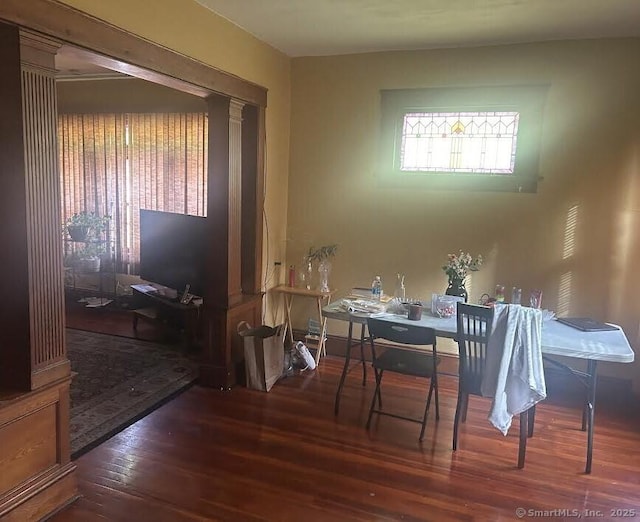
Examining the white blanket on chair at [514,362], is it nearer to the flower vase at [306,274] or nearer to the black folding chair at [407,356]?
the black folding chair at [407,356]

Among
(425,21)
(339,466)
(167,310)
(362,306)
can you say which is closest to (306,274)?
(362,306)

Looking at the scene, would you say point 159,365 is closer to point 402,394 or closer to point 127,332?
point 127,332

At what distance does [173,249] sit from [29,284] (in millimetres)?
2543

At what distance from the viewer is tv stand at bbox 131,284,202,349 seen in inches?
181

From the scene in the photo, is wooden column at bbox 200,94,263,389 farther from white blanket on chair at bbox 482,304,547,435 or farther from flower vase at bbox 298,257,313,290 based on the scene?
white blanket on chair at bbox 482,304,547,435

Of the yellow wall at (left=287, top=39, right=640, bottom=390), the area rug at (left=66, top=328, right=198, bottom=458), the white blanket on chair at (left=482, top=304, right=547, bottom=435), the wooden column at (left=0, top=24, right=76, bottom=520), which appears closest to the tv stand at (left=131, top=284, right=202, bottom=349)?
the area rug at (left=66, top=328, right=198, bottom=458)

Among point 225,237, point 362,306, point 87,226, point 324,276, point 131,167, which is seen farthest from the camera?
point 87,226

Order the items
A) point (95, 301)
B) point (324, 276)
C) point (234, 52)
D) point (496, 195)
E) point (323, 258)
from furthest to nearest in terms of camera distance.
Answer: point (95, 301) → point (323, 258) → point (324, 276) → point (496, 195) → point (234, 52)

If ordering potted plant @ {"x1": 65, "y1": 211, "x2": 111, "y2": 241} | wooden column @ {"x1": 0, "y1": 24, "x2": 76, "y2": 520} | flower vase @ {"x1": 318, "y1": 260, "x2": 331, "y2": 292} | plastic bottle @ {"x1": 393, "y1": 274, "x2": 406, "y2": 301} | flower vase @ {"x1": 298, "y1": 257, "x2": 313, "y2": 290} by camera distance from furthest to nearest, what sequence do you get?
1. potted plant @ {"x1": 65, "y1": 211, "x2": 111, "y2": 241}
2. flower vase @ {"x1": 298, "y1": 257, "x2": 313, "y2": 290}
3. flower vase @ {"x1": 318, "y1": 260, "x2": 331, "y2": 292}
4. plastic bottle @ {"x1": 393, "y1": 274, "x2": 406, "y2": 301}
5. wooden column @ {"x1": 0, "y1": 24, "x2": 76, "y2": 520}

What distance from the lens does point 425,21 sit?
3.55 metres

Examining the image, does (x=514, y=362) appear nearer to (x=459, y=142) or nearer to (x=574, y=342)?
(x=574, y=342)

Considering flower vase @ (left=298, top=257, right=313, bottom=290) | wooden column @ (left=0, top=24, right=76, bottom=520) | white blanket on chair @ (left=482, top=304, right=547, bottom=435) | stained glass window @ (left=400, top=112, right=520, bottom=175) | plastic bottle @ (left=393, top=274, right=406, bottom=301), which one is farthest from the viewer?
flower vase @ (left=298, top=257, right=313, bottom=290)

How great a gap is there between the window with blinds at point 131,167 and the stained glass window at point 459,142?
2.09 meters

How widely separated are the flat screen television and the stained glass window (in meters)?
1.88
